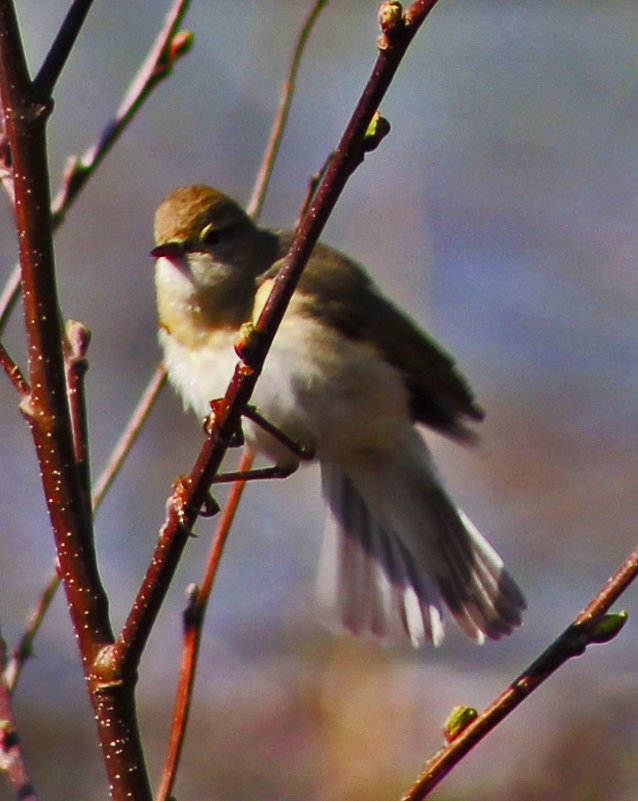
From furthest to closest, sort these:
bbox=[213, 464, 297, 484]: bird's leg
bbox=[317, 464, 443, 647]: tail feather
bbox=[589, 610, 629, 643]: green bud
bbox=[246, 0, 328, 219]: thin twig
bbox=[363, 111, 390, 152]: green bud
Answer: bbox=[317, 464, 443, 647]: tail feather, bbox=[213, 464, 297, 484]: bird's leg, bbox=[246, 0, 328, 219]: thin twig, bbox=[589, 610, 629, 643]: green bud, bbox=[363, 111, 390, 152]: green bud

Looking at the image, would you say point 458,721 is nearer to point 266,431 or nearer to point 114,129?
point 266,431

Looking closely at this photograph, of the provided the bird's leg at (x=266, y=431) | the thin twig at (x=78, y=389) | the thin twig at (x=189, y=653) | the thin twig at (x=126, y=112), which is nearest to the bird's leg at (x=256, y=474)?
the bird's leg at (x=266, y=431)

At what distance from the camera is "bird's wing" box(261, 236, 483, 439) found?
321 centimetres

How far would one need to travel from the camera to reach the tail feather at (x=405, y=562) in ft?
10.8

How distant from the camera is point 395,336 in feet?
11.0

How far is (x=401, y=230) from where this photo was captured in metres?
5.29

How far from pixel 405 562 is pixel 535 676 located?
1.76 metres

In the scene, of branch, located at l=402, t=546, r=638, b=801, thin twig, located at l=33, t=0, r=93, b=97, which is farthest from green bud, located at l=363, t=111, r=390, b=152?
branch, located at l=402, t=546, r=638, b=801

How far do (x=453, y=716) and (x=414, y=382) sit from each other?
154cm

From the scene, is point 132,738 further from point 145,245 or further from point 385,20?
point 145,245

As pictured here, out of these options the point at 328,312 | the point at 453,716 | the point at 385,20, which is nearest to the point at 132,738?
the point at 453,716

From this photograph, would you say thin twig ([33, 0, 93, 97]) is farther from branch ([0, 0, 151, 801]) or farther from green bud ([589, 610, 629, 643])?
green bud ([589, 610, 629, 643])

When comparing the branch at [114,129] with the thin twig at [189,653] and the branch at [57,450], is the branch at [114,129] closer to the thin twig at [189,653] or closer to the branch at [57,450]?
the branch at [57,450]

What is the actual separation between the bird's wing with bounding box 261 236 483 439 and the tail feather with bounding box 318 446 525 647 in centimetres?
12
